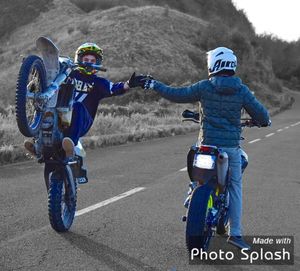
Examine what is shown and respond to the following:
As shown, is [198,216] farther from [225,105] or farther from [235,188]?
[225,105]

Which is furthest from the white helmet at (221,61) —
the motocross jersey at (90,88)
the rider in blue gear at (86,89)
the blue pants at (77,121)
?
the blue pants at (77,121)

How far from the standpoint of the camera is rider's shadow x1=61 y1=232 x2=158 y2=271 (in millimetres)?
4711

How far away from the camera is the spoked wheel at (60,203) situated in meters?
5.60

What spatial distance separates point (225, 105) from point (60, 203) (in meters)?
1.98

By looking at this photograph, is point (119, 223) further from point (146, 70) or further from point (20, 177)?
point (146, 70)

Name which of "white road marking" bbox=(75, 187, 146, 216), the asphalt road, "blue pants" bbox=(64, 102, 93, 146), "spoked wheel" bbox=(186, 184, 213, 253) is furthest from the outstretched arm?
"white road marking" bbox=(75, 187, 146, 216)

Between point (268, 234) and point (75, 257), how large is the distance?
2.18m

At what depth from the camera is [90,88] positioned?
5.88 metres

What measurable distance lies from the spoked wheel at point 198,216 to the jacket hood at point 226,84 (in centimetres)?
91

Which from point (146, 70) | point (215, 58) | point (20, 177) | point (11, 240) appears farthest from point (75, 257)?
point (146, 70)

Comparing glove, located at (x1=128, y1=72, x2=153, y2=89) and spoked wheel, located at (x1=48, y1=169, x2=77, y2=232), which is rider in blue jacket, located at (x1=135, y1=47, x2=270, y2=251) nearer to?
glove, located at (x1=128, y1=72, x2=153, y2=89)

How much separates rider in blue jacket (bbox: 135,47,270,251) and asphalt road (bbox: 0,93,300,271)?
922 millimetres

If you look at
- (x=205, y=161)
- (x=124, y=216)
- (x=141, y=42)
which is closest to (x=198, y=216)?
(x=205, y=161)

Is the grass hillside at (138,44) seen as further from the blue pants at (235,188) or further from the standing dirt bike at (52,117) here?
the blue pants at (235,188)
